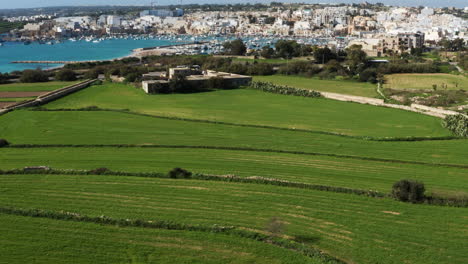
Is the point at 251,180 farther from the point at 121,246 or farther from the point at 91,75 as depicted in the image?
the point at 91,75

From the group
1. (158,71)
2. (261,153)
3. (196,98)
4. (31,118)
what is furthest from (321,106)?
(158,71)

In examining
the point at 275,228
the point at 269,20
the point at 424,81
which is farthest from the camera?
the point at 269,20

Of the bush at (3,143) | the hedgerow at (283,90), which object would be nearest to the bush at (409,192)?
the bush at (3,143)

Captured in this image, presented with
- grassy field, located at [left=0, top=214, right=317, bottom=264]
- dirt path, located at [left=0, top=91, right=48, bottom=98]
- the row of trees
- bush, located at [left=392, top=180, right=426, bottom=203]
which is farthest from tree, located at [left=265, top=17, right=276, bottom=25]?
grassy field, located at [left=0, top=214, right=317, bottom=264]

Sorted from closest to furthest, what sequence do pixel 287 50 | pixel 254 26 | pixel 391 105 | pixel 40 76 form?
pixel 391 105
pixel 40 76
pixel 287 50
pixel 254 26

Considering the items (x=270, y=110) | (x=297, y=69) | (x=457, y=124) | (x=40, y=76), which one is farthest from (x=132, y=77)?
(x=457, y=124)
